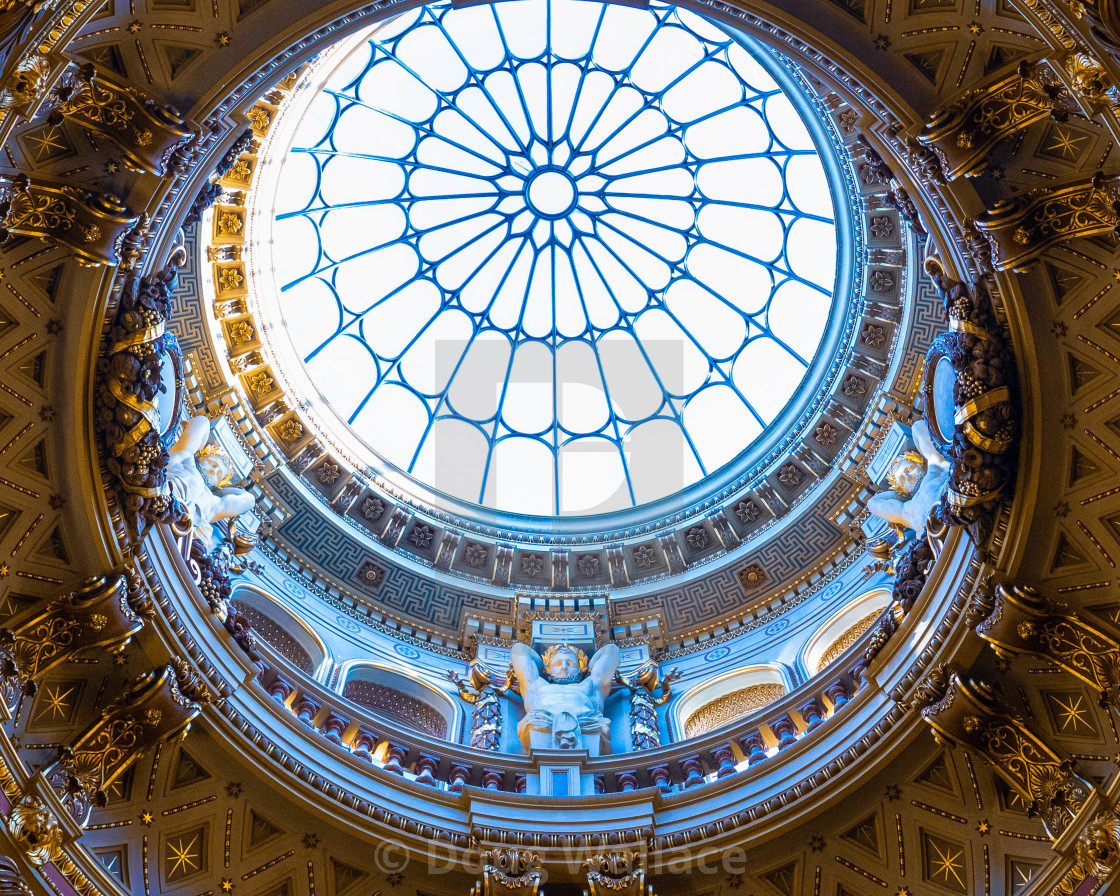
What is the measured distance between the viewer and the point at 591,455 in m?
21.6

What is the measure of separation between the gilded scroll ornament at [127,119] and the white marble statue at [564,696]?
8503 millimetres

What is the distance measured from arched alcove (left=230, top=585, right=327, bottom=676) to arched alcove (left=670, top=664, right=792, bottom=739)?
5.46 metres

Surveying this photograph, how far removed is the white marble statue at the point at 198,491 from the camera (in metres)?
13.5

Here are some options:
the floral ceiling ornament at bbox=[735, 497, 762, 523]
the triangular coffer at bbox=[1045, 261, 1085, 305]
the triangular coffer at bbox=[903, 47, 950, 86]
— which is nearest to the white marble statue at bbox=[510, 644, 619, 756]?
the floral ceiling ornament at bbox=[735, 497, 762, 523]

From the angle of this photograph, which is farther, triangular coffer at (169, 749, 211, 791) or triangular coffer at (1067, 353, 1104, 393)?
triangular coffer at (169, 749, 211, 791)

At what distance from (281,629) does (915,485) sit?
9602mm

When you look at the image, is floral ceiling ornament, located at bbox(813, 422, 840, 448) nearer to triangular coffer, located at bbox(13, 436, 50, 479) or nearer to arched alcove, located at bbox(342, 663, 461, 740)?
arched alcove, located at bbox(342, 663, 461, 740)

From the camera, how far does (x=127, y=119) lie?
10.0m

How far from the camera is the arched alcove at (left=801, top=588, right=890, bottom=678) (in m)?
15.6

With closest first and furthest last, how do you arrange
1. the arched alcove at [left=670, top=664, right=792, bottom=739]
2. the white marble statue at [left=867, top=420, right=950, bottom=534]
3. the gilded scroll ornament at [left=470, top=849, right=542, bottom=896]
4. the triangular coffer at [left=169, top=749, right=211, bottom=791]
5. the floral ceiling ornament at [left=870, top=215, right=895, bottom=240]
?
the gilded scroll ornament at [left=470, top=849, right=542, bottom=896] < the triangular coffer at [left=169, top=749, right=211, bottom=791] < the white marble statue at [left=867, top=420, right=950, bottom=534] < the arched alcove at [left=670, top=664, right=792, bottom=739] < the floral ceiling ornament at [left=870, top=215, right=895, bottom=240]

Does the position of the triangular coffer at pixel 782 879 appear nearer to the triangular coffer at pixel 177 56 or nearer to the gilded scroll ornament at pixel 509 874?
the gilded scroll ornament at pixel 509 874

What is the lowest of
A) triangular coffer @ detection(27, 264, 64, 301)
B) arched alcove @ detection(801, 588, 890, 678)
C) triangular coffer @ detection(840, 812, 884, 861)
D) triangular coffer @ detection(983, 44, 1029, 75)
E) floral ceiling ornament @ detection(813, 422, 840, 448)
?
triangular coffer @ detection(840, 812, 884, 861)

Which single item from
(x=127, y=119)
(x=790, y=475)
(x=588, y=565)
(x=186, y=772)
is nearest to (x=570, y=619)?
(x=588, y=565)

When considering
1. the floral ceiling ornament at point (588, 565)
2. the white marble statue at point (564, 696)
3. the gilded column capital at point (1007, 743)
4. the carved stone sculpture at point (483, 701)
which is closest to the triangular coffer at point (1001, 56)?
the gilded column capital at point (1007, 743)
